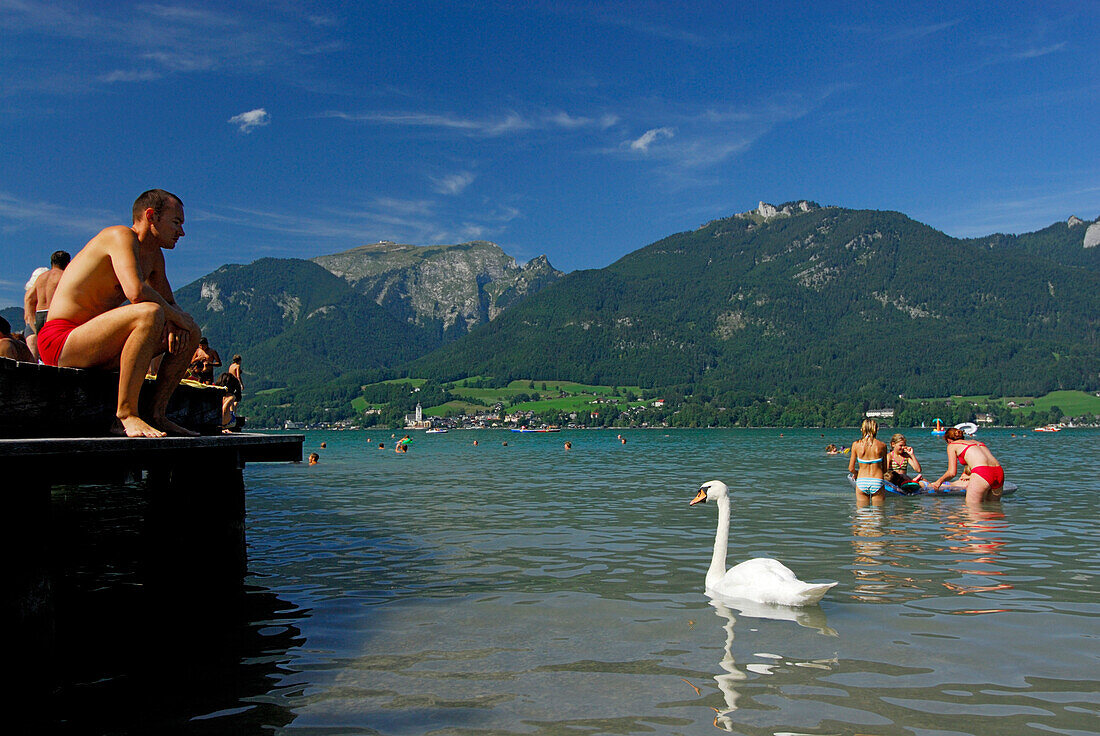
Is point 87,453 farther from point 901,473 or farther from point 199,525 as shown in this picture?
Answer: point 901,473

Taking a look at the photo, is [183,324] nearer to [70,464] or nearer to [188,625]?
[70,464]

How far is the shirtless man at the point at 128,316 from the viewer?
7.12 meters

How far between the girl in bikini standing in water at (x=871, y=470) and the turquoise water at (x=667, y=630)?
281 centimetres

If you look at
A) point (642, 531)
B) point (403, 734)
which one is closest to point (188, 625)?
point (403, 734)

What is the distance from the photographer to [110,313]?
7.16m

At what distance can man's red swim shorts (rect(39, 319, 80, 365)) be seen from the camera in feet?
24.1

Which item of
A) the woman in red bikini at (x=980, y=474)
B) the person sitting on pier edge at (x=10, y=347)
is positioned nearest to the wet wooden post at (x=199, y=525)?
the person sitting on pier edge at (x=10, y=347)

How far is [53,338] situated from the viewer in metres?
7.40

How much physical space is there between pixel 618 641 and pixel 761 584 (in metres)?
2.27

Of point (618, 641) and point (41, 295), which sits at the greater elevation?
point (41, 295)

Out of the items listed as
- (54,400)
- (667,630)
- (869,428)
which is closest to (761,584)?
(667,630)

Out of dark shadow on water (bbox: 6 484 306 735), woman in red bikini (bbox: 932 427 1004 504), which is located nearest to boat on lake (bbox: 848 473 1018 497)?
woman in red bikini (bbox: 932 427 1004 504)

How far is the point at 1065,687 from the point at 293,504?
849 inches

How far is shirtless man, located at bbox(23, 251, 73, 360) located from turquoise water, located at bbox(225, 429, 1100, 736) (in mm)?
5141
